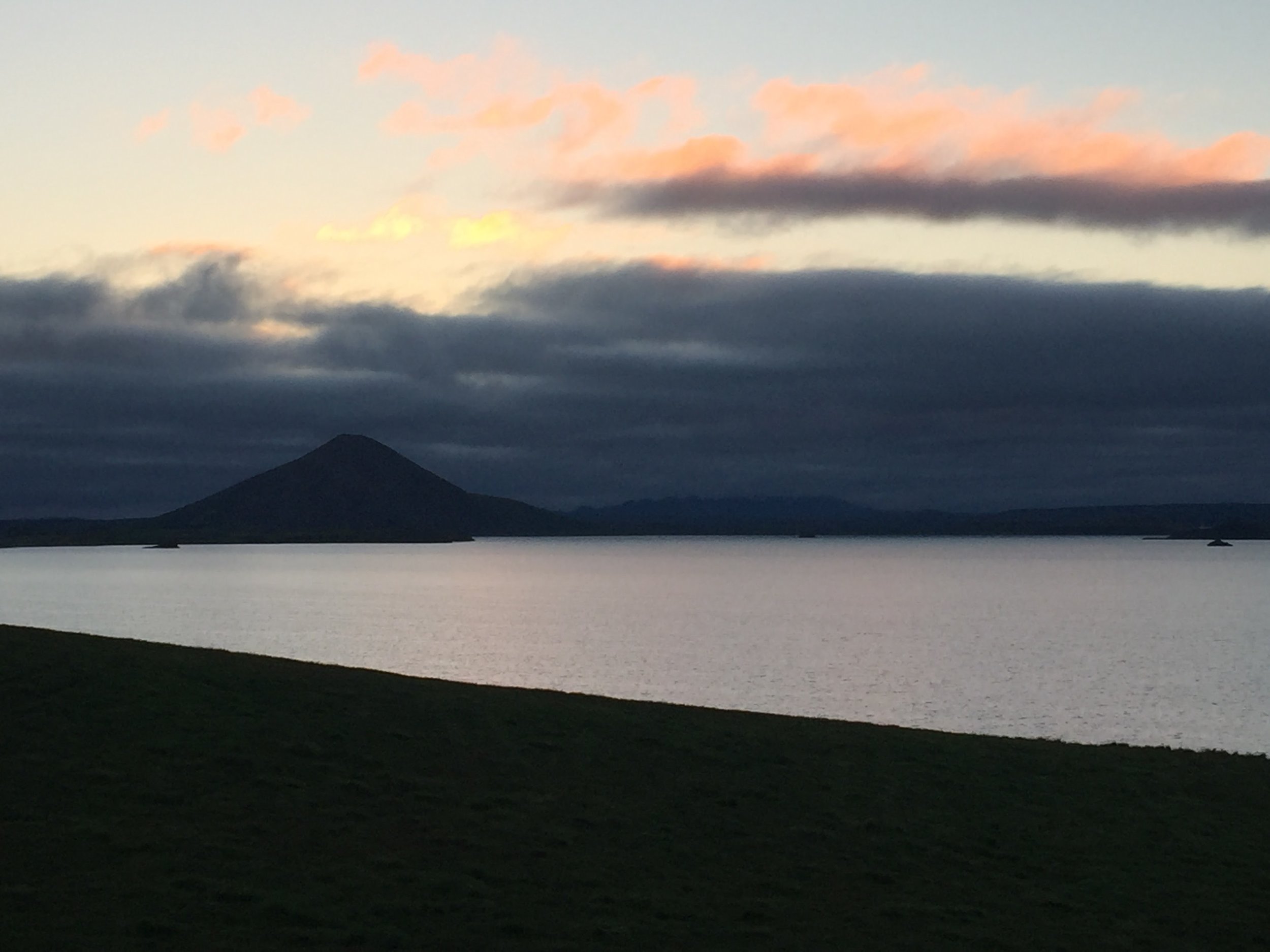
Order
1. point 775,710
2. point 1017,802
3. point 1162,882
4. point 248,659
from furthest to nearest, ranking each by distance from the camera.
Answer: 1. point 775,710
2. point 248,659
3. point 1017,802
4. point 1162,882

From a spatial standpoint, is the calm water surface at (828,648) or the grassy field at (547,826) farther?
the calm water surface at (828,648)

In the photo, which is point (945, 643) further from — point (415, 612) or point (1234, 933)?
point (1234, 933)

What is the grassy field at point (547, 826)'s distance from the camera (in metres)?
19.4

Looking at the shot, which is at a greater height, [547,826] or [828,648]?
[547,826]

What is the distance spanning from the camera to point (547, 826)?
25203mm

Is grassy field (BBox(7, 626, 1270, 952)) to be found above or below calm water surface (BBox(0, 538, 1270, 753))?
above

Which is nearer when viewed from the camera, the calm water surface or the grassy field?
the grassy field

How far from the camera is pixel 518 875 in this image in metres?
21.8

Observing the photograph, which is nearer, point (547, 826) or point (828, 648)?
point (547, 826)

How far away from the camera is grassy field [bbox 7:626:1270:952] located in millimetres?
19391

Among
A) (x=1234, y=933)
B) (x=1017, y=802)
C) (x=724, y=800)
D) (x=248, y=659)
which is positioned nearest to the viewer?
(x=1234, y=933)

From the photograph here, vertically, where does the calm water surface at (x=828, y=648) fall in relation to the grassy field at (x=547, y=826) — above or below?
below

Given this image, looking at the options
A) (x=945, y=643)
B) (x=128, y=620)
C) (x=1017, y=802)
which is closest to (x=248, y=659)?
(x=1017, y=802)

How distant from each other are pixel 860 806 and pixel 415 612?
449 ft
